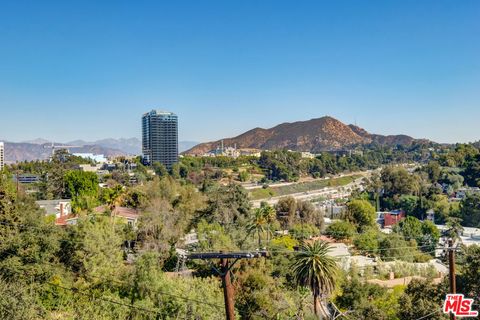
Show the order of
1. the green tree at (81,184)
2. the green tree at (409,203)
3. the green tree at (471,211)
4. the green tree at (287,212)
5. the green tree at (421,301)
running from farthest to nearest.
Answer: the green tree at (409,203) < the green tree at (471,211) < the green tree at (81,184) < the green tree at (287,212) < the green tree at (421,301)

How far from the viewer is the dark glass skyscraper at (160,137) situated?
402 feet

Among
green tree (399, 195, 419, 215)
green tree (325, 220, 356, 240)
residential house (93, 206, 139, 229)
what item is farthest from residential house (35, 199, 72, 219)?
green tree (399, 195, 419, 215)

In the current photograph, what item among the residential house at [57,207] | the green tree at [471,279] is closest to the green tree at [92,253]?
the green tree at [471,279]

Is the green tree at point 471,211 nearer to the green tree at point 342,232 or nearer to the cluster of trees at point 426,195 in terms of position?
the cluster of trees at point 426,195

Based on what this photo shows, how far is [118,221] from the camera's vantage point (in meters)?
28.2

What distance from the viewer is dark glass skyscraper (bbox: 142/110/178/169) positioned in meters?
123

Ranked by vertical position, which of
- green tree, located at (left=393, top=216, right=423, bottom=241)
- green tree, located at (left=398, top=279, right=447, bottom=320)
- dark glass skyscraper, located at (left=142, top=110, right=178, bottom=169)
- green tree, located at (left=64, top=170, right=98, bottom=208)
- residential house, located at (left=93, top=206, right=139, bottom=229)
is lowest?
green tree, located at (left=393, top=216, right=423, bottom=241)

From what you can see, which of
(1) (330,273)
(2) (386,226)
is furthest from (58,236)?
(2) (386,226)

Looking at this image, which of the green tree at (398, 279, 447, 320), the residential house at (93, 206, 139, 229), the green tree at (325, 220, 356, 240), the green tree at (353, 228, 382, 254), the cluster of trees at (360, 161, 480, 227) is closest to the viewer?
the green tree at (398, 279, 447, 320)

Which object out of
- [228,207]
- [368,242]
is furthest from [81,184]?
[368,242]

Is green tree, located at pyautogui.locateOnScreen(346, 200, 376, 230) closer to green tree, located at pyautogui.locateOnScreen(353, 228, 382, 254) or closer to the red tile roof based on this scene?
green tree, located at pyautogui.locateOnScreen(353, 228, 382, 254)

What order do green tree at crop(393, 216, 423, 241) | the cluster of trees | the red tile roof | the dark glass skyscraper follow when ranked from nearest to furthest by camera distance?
the red tile roof, green tree at crop(393, 216, 423, 241), the cluster of trees, the dark glass skyscraper

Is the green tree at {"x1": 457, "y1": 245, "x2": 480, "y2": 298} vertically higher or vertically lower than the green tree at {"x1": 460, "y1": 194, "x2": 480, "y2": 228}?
higher

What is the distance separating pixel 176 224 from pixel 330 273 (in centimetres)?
1656
